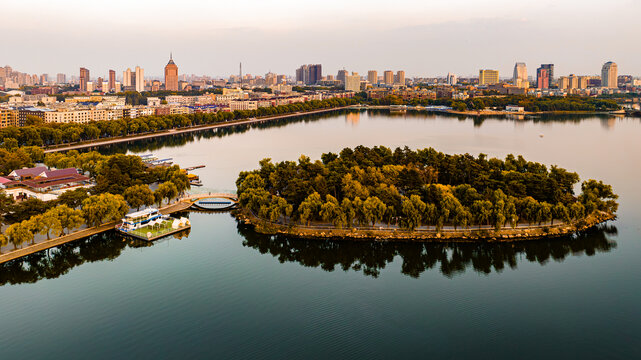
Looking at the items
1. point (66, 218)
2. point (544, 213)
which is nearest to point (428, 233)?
point (544, 213)

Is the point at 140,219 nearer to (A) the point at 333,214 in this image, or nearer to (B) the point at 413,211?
(A) the point at 333,214

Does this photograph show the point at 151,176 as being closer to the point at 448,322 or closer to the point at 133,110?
the point at 448,322

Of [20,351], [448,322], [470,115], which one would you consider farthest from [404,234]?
[470,115]

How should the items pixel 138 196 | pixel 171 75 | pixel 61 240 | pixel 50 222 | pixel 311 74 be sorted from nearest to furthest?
pixel 50 222, pixel 61 240, pixel 138 196, pixel 171 75, pixel 311 74

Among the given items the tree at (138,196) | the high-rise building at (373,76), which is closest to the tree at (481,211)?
the tree at (138,196)

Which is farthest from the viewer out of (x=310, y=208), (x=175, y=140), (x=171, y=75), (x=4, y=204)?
(x=171, y=75)

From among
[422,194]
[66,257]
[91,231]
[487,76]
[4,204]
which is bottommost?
[66,257]
